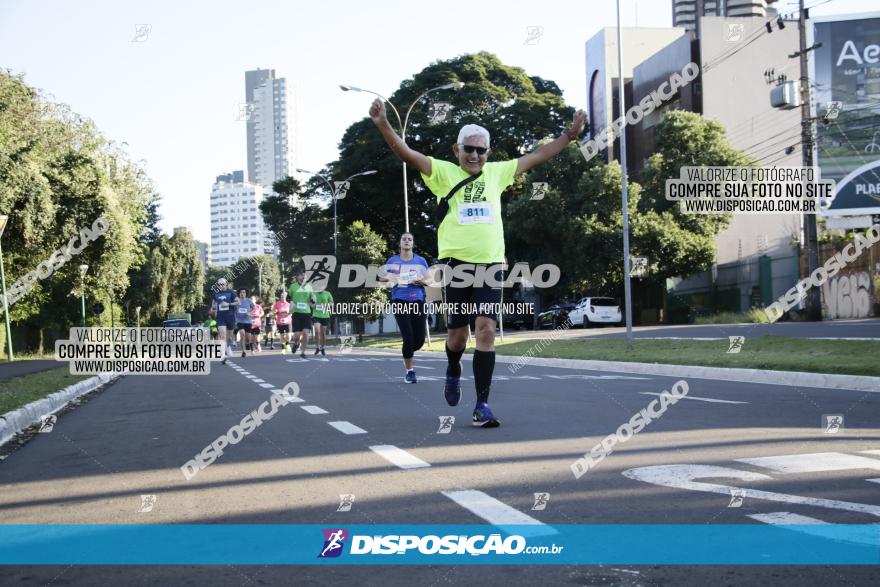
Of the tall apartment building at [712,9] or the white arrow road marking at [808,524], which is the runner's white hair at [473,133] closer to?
the white arrow road marking at [808,524]

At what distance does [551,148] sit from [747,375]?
817cm

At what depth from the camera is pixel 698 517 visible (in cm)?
406

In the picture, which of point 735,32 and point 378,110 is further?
point 735,32

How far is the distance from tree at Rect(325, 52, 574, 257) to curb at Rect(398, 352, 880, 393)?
32416 millimetres

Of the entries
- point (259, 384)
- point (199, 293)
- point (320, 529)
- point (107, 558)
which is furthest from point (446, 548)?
point (199, 293)

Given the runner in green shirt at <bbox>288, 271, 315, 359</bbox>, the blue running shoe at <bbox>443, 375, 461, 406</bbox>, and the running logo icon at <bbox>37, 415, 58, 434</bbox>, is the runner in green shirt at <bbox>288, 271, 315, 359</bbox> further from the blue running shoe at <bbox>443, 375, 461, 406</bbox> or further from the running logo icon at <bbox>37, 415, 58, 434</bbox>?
the blue running shoe at <bbox>443, 375, 461, 406</bbox>

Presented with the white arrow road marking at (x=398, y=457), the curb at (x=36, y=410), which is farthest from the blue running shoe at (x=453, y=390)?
the curb at (x=36, y=410)

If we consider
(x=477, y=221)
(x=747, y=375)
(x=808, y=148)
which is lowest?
(x=747, y=375)

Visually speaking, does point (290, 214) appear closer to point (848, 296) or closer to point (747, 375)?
point (848, 296)

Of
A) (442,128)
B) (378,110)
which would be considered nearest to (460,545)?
(378,110)

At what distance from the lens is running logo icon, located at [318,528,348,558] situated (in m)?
3.68

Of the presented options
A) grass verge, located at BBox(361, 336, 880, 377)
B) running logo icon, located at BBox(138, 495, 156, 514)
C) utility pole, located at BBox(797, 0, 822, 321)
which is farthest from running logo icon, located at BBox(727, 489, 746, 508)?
utility pole, located at BBox(797, 0, 822, 321)

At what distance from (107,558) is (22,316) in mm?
35423

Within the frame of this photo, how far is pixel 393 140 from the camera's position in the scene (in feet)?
22.5
